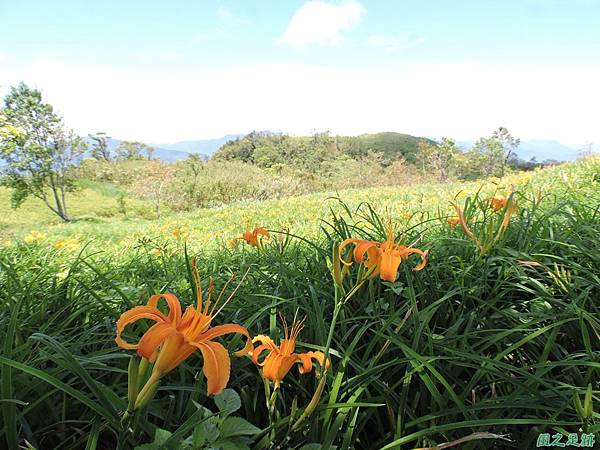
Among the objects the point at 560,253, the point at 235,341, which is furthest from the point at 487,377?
the point at 560,253

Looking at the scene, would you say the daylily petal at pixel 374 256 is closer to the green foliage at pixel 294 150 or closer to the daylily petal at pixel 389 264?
the daylily petal at pixel 389 264

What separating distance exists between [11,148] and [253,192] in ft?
31.8

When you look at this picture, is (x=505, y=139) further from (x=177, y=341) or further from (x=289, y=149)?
(x=177, y=341)

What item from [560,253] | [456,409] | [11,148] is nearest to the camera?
[456,409]

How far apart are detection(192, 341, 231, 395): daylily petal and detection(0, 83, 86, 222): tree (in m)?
18.7

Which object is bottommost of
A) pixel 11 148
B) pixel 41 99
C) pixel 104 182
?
pixel 104 182

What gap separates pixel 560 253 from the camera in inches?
52.3

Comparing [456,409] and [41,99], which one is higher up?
[41,99]

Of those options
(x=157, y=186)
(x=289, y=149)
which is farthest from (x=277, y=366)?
(x=289, y=149)

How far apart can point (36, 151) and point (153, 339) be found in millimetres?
19355

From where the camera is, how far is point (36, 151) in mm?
16312

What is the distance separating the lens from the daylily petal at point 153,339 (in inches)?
16.9

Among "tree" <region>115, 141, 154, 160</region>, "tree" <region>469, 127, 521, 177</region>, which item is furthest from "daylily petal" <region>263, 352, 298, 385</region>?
"tree" <region>115, 141, 154, 160</region>

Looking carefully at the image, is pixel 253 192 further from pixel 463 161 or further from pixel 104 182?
pixel 463 161
